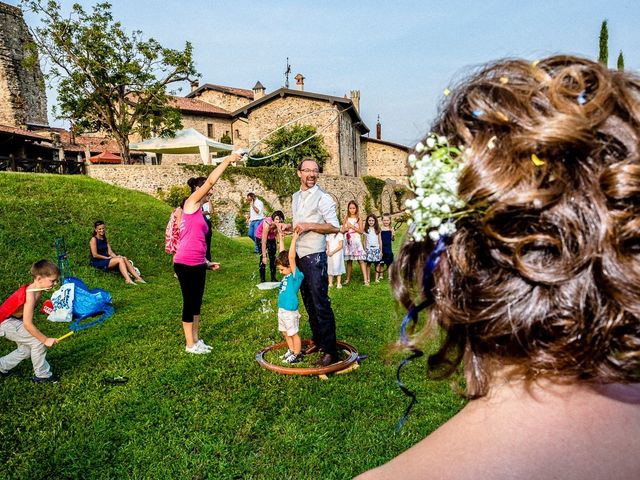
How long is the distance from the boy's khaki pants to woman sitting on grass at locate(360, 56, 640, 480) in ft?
18.2

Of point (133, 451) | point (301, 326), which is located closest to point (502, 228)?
point (133, 451)

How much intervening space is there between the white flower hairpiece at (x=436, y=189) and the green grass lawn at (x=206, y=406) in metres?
0.44

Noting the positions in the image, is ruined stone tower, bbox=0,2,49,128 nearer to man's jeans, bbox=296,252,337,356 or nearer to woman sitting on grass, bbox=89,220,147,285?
woman sitting on grass, bbox=89,220,147,285

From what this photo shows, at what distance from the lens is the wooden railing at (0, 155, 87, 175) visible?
2242 cm

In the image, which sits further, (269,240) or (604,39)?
(604,39)

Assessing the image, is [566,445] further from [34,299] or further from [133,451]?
[34,299]

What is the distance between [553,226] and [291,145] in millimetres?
36782

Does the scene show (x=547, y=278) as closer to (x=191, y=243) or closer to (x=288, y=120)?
(x=191, y=243)

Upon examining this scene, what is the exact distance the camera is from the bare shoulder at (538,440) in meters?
0.95

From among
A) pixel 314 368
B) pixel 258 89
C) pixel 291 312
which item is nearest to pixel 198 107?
pixel 258 89

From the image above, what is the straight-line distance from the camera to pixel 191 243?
243 inches

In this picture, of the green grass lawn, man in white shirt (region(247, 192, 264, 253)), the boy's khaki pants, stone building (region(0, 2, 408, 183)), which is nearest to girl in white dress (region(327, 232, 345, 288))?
the green grass lawn

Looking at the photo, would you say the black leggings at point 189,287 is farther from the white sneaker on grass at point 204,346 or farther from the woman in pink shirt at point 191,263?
the white sneaker on grass at point 204,346

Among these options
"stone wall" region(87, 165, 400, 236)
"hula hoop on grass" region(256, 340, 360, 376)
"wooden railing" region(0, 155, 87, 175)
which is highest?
"wooden railing" region(0, 155, 87, 175)
